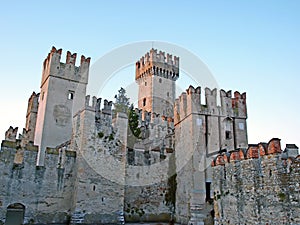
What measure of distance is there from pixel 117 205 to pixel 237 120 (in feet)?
32.5

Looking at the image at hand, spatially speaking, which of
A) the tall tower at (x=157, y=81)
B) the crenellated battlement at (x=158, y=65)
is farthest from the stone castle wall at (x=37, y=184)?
the crenellated battlement at (x=158, y=65)

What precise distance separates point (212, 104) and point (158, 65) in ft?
85.5

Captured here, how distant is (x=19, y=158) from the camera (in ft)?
54.3

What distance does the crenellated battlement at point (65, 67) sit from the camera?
Result: 22.5 meters

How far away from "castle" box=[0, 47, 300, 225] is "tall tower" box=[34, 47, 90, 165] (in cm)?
8

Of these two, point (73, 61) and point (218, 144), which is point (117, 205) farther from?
point (73, 61)

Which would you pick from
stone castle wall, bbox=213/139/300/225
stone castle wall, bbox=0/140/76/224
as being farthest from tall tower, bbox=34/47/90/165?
stone castle wall, bbox=213/139/300/225

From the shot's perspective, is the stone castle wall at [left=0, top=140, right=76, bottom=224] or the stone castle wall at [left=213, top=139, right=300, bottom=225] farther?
the stone castle wall at [left=0, top=140, right=76, bottom=224]

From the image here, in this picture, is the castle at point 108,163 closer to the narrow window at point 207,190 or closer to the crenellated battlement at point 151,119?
the narrow window at point 207,190

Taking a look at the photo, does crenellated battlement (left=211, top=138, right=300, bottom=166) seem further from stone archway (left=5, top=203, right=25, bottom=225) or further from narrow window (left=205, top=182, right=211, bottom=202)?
stone archway (left=5, top=203, right=25, bottom=225)

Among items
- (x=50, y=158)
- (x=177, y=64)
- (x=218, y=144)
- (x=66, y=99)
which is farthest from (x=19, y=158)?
(x=177, y=64)

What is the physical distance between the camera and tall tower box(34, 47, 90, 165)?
21.5 metres

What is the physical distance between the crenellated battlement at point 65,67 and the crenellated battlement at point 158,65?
19985 mm

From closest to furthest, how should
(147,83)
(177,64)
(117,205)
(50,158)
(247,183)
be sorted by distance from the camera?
(247,183)
(50,158)
(117,205)
(147,83)
(177,64)
